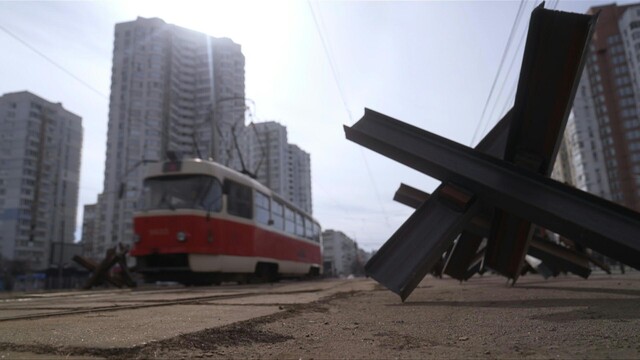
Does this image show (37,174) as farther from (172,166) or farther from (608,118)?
(608,118)

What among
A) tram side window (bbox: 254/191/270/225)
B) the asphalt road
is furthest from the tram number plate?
the asphalt road

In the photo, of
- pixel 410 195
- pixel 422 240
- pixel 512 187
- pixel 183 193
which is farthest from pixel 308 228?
pixel 512 187

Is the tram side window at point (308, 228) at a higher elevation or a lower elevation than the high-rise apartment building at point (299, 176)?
lower

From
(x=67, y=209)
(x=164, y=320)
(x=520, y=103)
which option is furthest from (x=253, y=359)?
(x=67, y=209)

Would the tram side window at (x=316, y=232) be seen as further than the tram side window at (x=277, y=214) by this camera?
Yes

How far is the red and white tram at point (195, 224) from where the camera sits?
11.0 m

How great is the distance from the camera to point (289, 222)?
18.0 metres

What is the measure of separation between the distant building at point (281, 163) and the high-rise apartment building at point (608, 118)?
39.7 m

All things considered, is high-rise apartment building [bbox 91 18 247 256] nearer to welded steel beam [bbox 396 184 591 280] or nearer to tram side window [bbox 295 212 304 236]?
tram side window [bbox 295 212 304 236]

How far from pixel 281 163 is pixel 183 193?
3289cm

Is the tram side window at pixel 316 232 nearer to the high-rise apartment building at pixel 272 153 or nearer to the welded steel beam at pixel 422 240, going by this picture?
the high-rise apartment building at pixel 272 153

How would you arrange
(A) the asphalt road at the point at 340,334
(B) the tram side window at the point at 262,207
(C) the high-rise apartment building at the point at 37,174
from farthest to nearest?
(C) the high-rise apartment building at the point at 37,174
(B) the tram side window at the point at 262,207
(A) the asphalt road at the point at 340,334

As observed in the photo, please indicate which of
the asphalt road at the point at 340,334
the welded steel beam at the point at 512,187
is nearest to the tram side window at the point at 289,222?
the welded steel beam at the point at 512,187

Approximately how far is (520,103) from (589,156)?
81157 mm
